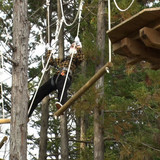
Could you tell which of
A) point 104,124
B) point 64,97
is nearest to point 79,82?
point 104,124

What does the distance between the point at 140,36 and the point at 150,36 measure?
0.26 ft

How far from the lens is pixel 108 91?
40.7 feet

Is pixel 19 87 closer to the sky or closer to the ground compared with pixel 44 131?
closer to the ground

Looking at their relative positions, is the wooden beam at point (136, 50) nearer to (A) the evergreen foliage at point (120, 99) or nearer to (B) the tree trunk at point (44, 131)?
(A) the evergreen foliage at point (120, 99)

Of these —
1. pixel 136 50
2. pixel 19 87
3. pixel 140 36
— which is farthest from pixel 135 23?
pixel 19 87

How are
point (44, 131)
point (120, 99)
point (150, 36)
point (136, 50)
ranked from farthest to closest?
point (44, 131) < point (120, 99) < point (136, 50) < point (150, 36)

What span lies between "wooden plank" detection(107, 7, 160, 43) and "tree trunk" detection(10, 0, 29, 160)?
257cm

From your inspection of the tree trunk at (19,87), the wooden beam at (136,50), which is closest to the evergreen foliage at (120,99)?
the tree trunk at (19,87)

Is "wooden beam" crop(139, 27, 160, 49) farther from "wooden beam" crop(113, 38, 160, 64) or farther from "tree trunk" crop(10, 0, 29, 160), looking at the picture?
"tree trunk" crop(10, 0, 29, 160)

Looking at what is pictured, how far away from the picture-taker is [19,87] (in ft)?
20.8

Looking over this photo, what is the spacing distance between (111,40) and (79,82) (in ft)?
14.6

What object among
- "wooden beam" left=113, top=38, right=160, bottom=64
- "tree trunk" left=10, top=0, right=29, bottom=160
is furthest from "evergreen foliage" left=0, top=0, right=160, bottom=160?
"wooden beam" left=113, top=38, right=160, bottom=64

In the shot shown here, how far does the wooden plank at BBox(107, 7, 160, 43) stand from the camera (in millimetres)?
3574

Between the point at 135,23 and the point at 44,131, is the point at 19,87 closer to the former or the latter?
the point at 135,23
